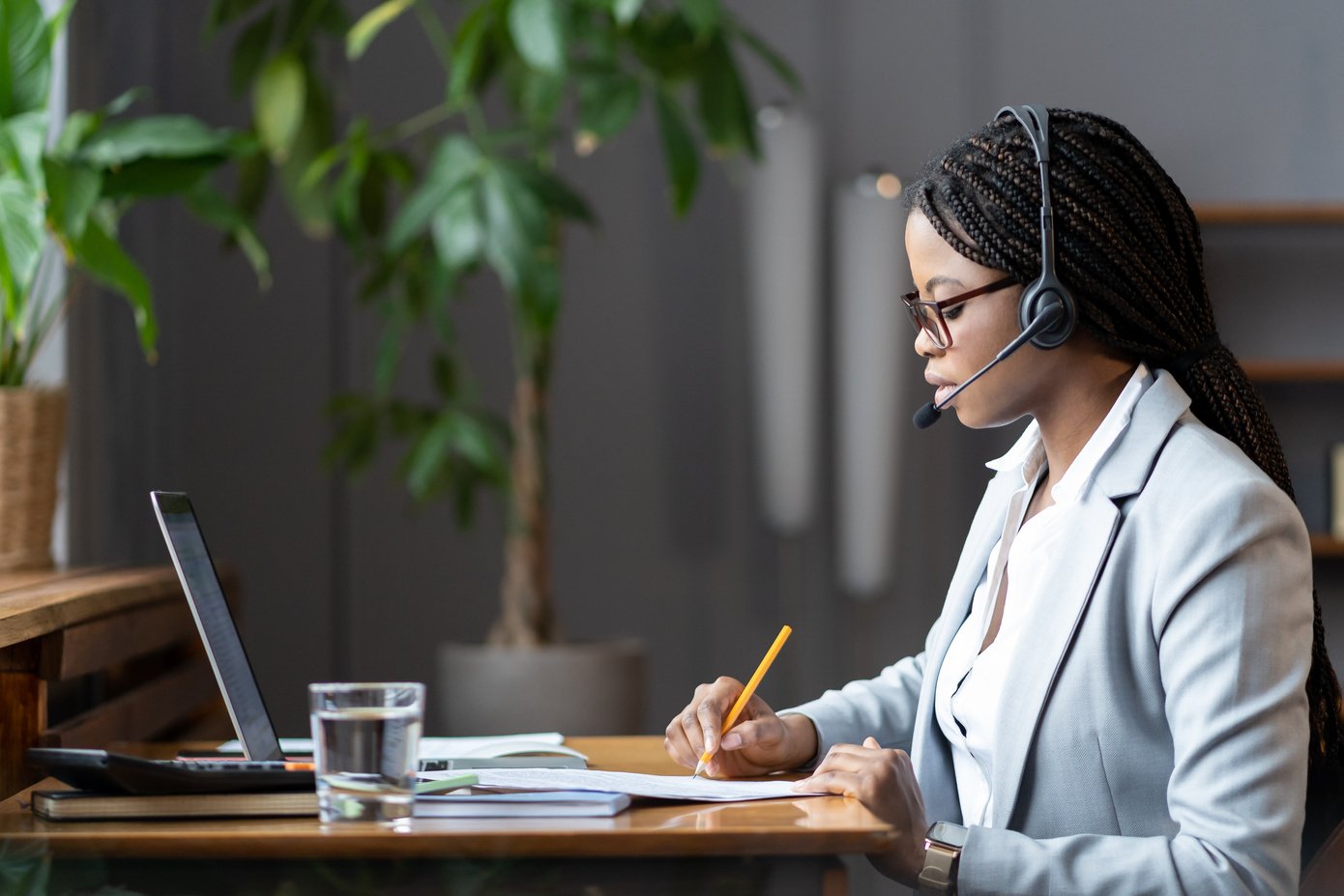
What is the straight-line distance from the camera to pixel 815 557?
3.53 meters

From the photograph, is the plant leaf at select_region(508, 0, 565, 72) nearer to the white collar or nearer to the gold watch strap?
the white collar

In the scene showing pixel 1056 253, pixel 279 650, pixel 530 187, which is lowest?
pixel 279 650

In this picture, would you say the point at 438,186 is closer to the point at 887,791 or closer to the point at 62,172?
the point at 62,172

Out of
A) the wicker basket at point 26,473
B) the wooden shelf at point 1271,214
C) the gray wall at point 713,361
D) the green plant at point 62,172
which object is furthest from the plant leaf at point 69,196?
the wooden shelf at point 1271,214

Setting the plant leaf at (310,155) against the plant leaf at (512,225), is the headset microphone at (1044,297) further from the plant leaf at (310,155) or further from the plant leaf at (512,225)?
the plant leaf at (310,155)

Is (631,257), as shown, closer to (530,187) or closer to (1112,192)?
(530,187)

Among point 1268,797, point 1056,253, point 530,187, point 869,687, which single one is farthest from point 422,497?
point 1268,797

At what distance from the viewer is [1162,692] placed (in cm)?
108

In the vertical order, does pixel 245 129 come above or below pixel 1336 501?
above

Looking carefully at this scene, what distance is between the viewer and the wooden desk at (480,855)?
0.88 meters

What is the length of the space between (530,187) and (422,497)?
2.18ft

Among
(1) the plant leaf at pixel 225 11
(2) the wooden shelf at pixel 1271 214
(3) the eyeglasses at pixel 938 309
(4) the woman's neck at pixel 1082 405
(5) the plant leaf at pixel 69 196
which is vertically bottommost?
(4) the woman's neck at pixel 1082 405

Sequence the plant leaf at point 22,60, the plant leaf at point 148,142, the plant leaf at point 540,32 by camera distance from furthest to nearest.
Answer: the plant leaf at point 540,32
the plant leaf at point 148,142
the plant leaf at point 22,60

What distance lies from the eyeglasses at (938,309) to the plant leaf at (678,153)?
1.25m
